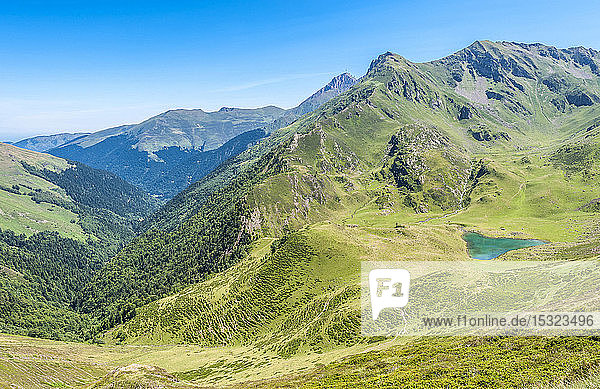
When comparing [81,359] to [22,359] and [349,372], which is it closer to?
[22,359]

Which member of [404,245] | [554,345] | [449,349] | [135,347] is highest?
[554,345]

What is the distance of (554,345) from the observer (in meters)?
39.7

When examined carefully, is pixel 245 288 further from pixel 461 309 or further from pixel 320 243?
pixel 461 309

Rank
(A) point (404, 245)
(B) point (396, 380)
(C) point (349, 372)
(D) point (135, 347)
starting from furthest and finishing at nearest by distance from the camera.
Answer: (A) point (404, 245), (D) point (135, 347), (C) point (349, 372), (B) point (396, 380)

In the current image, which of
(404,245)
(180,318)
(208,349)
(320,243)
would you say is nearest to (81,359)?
(180,318)

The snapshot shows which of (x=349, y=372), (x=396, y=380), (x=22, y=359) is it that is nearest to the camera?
(x=396, y=380)

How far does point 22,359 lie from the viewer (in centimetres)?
13500

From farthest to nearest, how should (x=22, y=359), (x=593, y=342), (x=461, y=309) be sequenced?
(x=22, y=359)
(x=461, y=309)
(x=593, y=342)

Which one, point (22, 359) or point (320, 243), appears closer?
point (22, 359)

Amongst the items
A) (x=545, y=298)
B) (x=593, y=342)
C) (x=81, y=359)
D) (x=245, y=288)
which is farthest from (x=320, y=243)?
(x=593, y=342)

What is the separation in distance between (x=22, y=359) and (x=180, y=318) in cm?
6545

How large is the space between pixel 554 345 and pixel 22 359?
615ft

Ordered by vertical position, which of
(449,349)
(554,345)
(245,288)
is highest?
(554,345)

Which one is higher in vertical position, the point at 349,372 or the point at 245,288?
the point at 349,372
